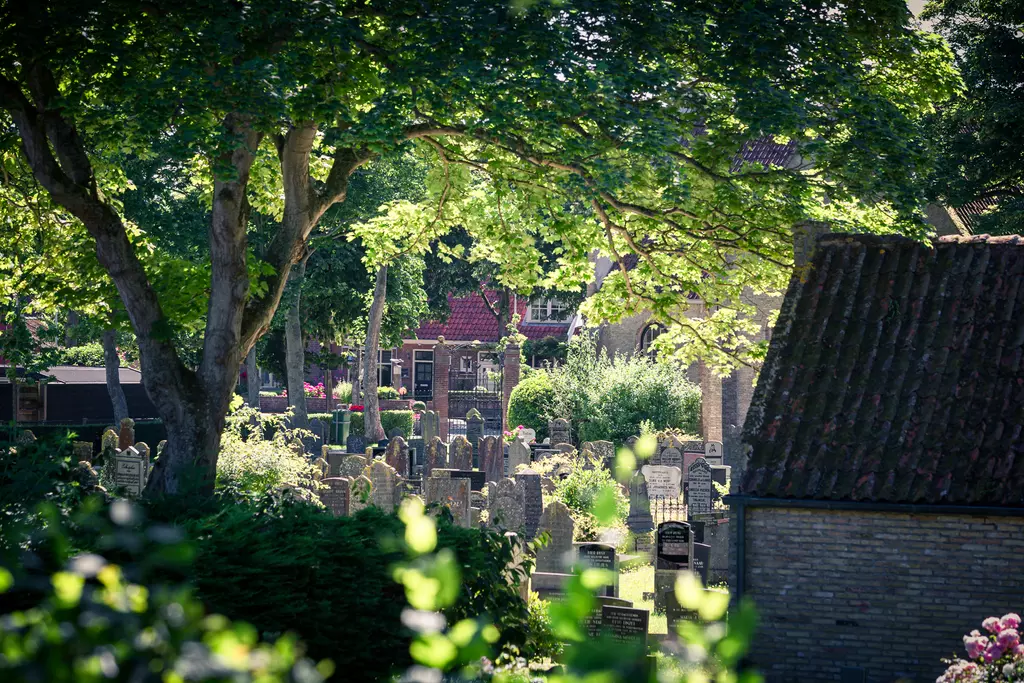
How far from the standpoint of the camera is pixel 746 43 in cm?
1178

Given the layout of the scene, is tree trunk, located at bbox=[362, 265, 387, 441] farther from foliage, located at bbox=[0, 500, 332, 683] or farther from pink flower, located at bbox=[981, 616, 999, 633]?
foliage, located at bbox=[0, 500, 332, 683]

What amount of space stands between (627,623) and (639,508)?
356 inches

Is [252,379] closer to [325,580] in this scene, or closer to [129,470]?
[129,470]

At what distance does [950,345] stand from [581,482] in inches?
369

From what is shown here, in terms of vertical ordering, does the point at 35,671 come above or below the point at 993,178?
below

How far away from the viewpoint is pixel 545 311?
5594 centimetres

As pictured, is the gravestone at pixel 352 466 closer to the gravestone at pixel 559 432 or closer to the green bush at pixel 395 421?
the gravestone at pixel 559 432

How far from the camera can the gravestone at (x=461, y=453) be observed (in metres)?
24.7

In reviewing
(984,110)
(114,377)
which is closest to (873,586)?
(984,110)

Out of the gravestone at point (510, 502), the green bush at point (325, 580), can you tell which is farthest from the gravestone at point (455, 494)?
the green bush at point (325, 580)

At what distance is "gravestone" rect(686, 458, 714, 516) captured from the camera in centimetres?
2117

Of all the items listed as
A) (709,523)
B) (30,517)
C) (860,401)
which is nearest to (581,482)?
(709,523)

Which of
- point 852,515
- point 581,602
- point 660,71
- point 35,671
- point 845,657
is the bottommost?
point 845,657

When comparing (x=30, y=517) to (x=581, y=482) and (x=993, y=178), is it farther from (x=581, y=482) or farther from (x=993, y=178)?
(x=993, y=178)
